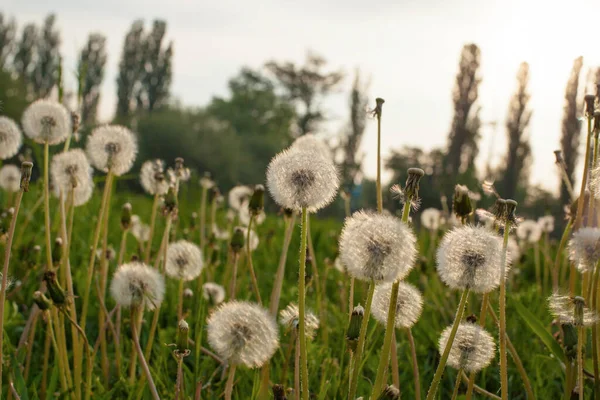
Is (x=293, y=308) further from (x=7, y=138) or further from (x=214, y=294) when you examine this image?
(x=7, y=138)

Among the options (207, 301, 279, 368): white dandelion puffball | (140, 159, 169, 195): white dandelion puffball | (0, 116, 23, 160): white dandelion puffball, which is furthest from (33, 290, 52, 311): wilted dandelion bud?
(140, 159, 169, 195): white dandelion puffball

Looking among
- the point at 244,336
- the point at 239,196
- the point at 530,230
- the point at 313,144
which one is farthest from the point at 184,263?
the point at 530,230

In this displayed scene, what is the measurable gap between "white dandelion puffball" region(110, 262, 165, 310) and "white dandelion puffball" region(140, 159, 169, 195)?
2.39 feet

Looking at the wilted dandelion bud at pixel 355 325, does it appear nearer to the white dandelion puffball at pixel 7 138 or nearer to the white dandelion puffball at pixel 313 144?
the white dandelion puffball at pixel 313 144

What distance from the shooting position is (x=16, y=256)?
124 inches

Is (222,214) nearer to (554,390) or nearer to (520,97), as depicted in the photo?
(554,390)

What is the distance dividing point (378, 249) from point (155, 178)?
4.98 ft

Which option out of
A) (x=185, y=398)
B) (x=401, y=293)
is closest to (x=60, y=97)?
(x=185, y=398)

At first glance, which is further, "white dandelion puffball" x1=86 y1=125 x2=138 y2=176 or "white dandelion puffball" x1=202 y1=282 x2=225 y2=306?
"white dandelion puffball" x1=202 y1=282 x2=225 y2=306

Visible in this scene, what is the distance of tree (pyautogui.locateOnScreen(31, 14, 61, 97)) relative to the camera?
36.7 meters

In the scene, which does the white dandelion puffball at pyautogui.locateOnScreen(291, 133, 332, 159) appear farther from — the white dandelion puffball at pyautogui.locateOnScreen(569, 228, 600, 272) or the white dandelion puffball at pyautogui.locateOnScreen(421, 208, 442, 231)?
the white dandelion puffball at pyautogui.locateOnScreen(421, 208, 442, 231)

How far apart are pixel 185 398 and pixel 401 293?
0.69 m

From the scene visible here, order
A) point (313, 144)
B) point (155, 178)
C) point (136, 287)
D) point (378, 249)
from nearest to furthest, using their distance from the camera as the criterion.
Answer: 1. point (378, 249)
2. point (136, 287)
3. point (313, 144)
4. point (155, 178)

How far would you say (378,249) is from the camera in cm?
113
